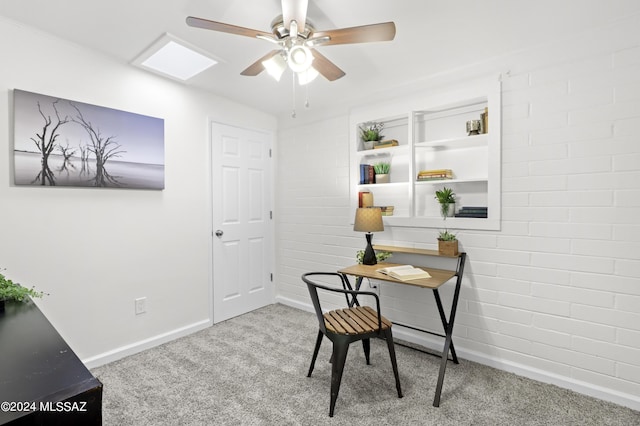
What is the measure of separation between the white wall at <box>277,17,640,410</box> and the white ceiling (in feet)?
0.68

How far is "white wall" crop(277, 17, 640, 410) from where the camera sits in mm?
1953

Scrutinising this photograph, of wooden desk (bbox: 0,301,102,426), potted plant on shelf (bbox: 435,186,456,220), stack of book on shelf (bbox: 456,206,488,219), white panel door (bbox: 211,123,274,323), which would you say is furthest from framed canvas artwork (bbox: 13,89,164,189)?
stack of book on shelf (bbox: 456,206,488,219)

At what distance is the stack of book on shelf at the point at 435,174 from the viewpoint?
2660 mm

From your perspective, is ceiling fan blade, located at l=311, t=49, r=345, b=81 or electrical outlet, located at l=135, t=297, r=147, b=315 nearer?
ceiling fan blade, located at l=311, t=49, r=345, b=81

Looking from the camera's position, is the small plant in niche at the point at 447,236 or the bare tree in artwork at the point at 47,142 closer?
the bare tree in artwork at the point at 47,142

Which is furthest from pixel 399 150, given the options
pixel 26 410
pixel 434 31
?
pixel 26 410

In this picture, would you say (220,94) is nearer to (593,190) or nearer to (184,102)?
(184,102)

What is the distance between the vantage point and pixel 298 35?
1759 millimetres

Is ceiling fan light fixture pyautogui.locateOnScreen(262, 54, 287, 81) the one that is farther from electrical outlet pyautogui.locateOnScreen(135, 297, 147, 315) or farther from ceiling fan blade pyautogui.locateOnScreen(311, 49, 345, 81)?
electrical outlet pyautogui.locateOnScreen(135, 297, 147, 315)

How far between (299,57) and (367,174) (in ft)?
5.08

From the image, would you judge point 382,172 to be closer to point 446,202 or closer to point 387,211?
point 387,211

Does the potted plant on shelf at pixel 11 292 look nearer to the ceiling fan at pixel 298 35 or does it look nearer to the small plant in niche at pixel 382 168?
the ceiling fan at pixel 298 35

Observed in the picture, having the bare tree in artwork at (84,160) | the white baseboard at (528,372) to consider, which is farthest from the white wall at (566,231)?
the bare tree in artwork at (84,160)

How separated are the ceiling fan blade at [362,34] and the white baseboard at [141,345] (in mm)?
2728
